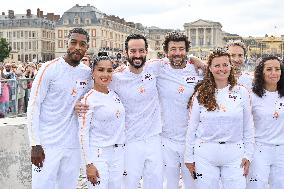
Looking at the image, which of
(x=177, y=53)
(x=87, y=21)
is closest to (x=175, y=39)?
(x=177, y=53)

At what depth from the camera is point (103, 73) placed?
487 cm

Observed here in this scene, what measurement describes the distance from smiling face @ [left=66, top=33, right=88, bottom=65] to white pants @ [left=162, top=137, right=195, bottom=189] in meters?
1.24

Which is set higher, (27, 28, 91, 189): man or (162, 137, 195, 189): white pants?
(27, 28, 91, 189): man

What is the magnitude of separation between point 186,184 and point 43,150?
61.0 inches

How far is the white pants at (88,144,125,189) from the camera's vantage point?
4777 mm

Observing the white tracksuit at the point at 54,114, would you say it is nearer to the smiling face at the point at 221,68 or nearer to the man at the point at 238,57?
the smiling face at the point at 221,68

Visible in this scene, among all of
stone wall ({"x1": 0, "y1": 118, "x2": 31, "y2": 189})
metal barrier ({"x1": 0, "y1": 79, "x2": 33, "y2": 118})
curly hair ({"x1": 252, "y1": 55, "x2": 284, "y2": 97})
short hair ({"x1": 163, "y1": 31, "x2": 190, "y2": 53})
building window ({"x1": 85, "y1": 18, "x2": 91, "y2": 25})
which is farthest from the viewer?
building window ({"x1": 85, "y1": 18, "x2": 91, "y2": 25})

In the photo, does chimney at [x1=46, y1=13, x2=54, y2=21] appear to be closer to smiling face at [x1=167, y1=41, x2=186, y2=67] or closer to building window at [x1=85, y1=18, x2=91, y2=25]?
building window at [x1=85, y1=18, x2=91, y2=25]

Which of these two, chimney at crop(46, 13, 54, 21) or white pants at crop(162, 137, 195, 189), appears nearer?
white pants at crop(162, 137, 195, 189)

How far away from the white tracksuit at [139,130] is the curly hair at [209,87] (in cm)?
56

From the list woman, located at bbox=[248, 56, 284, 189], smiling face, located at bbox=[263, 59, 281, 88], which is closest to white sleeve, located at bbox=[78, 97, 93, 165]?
woman, located at bbox=[248, 56, 284, 189]

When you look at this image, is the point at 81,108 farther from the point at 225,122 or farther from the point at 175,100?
the point at 225,122

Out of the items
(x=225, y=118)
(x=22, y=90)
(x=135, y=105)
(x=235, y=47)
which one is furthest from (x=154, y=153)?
(x=22, y=90)

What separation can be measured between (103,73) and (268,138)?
5.84ft
